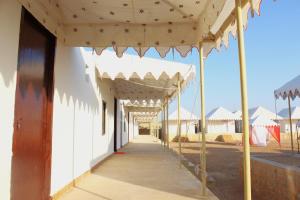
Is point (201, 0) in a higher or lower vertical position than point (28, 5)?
higher

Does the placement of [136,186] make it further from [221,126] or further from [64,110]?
[221,126]

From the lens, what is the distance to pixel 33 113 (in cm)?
362

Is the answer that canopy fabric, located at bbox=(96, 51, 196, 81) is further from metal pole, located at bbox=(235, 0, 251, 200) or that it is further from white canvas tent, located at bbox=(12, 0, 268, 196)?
metal pole, located at bbox=(235, 0, 251, 200)

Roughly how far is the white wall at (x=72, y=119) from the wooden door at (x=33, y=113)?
244 mm

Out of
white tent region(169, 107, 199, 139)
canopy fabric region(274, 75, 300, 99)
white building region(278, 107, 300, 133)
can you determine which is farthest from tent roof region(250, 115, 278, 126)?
white building region(278, 107, 300, 133)

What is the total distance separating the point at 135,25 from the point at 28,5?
5.91ft

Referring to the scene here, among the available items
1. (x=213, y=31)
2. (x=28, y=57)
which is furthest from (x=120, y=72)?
(x=28, y=57)

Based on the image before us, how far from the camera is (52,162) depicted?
425 centimetres

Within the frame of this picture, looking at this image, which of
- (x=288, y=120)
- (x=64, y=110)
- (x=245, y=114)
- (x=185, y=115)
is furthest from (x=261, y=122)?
(x=245, y=114)

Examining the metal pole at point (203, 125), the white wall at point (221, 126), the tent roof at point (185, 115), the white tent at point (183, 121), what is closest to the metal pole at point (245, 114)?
the metal pole at point (203, 125)

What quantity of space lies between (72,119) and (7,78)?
2558 mm

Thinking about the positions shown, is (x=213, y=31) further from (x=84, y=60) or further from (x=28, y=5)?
(x=84, y=60)

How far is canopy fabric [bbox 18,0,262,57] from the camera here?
3979 mm

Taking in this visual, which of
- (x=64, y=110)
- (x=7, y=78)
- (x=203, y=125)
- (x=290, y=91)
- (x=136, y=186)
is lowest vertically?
(x=136, y=186)
